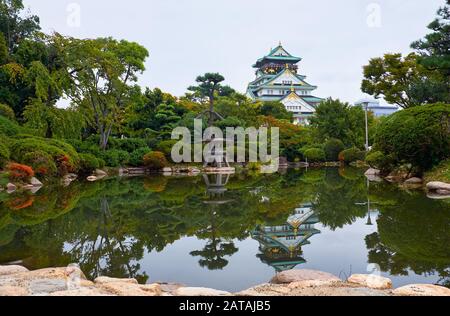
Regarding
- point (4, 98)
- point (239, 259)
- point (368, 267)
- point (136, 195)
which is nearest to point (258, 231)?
point (239, 259)

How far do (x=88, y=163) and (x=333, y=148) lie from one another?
659 inches

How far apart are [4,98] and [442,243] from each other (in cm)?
1830

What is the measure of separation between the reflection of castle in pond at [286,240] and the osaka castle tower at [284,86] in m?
33.0

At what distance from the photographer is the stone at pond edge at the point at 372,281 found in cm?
297

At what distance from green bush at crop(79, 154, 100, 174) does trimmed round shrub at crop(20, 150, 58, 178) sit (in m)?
3.83

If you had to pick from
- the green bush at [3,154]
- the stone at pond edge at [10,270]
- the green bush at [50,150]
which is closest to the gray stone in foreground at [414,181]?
the stone at pond edge at [10,270]

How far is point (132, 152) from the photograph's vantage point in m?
22.1

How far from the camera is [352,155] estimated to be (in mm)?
25984

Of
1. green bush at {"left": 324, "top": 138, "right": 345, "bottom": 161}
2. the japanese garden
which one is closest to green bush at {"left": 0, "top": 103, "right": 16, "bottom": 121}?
the japanese garden

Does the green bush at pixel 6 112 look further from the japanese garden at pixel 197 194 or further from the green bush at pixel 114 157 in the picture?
the green bush at pixel 114 157

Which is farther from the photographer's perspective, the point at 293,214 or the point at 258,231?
the point at 293,214

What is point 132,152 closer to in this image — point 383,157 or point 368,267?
point 383,157

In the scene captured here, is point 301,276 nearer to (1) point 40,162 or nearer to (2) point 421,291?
(2) point 421,291

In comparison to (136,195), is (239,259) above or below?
below
